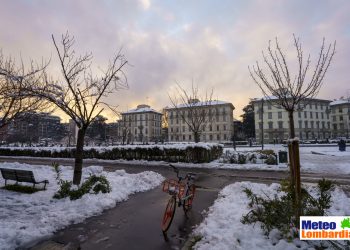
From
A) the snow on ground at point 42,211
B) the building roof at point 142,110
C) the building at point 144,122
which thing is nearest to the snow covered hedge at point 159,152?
the snow on ground at point 42,211

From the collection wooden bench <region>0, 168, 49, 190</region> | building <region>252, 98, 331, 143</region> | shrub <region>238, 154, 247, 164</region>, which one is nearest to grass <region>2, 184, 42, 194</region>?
wooden bench <region>0, 168, 49, 190</region>

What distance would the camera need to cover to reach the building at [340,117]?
8212 cm

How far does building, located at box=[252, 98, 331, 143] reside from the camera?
75.4 m

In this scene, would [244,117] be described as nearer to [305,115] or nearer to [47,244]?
[305,115]

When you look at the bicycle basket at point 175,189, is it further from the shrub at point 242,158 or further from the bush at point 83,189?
the shrub at point 242,158

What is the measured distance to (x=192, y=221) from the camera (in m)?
5.58

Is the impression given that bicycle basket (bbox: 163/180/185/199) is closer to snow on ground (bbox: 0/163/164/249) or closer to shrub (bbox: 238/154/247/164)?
snow on ground (bbox: 0/163/164/249)

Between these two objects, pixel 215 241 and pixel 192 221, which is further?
pixel 192 221

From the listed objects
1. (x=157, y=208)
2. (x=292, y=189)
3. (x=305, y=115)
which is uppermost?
(x=305, y=115)

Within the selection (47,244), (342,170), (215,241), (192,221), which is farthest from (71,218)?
(342,170)

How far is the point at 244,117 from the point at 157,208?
271ft

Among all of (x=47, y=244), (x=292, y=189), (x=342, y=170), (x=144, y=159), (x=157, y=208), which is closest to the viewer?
(x=47, y=244)

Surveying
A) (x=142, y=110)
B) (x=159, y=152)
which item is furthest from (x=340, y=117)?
(x=159, y=152)

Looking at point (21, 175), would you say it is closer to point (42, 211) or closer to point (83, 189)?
point (83, 189)
